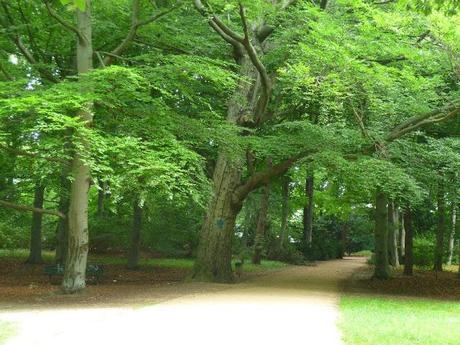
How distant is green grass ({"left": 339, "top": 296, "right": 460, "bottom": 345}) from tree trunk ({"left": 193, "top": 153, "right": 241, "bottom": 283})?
482 cm

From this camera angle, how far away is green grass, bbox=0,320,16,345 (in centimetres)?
706

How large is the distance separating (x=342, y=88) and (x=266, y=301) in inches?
215

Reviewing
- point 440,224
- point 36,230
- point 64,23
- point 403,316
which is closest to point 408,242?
point 440,224

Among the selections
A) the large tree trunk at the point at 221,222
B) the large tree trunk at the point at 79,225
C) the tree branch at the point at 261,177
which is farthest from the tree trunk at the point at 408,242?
the large tree trunk at the point at 79,225

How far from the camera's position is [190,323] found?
8289mm

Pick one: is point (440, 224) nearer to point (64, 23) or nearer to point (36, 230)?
point (64, 23)

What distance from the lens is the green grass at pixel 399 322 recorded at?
735 centimetres

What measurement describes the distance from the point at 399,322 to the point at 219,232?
8381 mm

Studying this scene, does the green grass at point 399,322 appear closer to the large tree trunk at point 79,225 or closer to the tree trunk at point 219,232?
the tree trunk at point 219,232

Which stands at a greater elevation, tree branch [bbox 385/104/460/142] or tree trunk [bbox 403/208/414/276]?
tree branch [bbox 385/104/460/142]

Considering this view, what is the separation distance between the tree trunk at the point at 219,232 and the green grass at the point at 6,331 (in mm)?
8793

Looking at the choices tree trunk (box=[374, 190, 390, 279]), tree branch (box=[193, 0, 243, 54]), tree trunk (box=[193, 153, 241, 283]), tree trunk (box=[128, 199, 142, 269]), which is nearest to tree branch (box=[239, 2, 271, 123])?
tree branch (box=[193, 0, 243, 54])

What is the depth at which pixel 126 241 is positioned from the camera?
2619cm

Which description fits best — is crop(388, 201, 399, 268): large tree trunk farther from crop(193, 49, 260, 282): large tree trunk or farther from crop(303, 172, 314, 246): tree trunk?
crop(193, 49, 260, 282): large tree trunk
